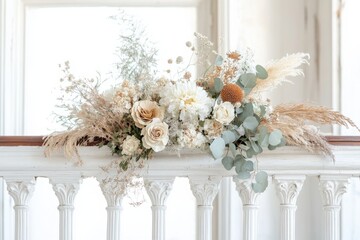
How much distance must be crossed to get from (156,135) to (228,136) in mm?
208

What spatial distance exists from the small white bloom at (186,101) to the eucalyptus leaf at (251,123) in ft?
0.37

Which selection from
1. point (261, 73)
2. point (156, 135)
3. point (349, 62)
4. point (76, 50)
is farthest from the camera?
point (76, 50)

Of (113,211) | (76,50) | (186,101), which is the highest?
(76,50)

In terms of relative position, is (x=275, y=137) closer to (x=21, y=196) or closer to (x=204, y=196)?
(x=204, y=196)

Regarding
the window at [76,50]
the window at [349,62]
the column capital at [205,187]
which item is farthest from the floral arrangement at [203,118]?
the window at [76,50]

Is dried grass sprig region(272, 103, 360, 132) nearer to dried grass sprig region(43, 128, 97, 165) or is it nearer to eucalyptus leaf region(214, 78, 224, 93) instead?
eucalyptus leaf region(214, 78, 224, 93)

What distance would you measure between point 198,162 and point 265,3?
1565 millimetres

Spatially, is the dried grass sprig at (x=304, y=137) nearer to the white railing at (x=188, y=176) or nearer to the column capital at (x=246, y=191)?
the white railing at (x=188, y=176)

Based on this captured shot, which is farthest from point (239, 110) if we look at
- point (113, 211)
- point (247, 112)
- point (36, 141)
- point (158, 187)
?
point (36, 141)

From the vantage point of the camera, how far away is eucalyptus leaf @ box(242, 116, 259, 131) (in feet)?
7.24

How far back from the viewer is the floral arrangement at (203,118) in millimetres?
2178

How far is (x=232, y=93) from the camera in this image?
2211 mm

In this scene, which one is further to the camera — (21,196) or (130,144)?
(21,196)

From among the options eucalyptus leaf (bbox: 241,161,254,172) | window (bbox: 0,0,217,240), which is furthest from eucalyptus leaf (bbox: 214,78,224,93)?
window (bbox: 0,0,217,240)
